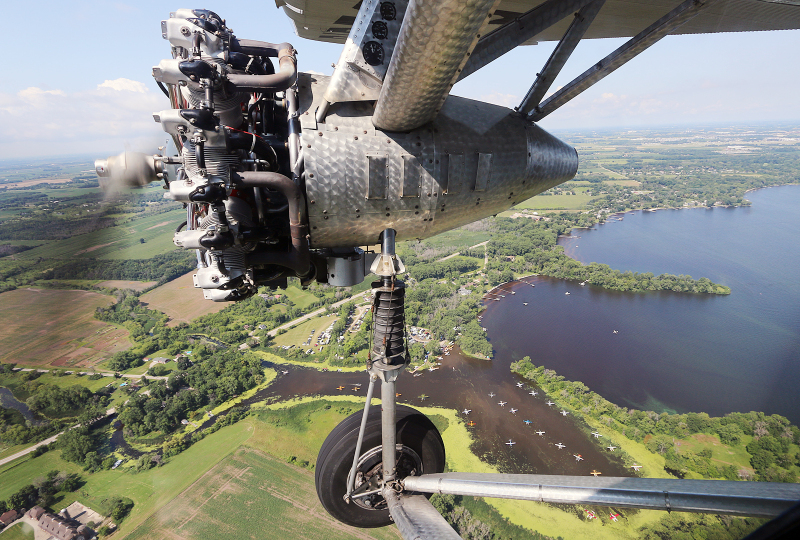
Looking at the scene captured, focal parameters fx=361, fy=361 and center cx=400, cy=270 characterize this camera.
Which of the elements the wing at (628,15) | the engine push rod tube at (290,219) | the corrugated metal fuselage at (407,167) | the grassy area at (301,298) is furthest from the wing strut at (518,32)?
the grassy area at (301,298)

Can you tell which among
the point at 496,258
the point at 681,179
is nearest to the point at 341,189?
the point at 496,258

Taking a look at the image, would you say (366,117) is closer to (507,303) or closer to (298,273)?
(298,273)

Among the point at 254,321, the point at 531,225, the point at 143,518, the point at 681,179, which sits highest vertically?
the point at 681,179

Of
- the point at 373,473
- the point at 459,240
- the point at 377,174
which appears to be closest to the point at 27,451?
the point at 373,473

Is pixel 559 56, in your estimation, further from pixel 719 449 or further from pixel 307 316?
pixel 307 316

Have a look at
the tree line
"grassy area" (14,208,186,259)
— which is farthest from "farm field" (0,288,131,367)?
the tree line

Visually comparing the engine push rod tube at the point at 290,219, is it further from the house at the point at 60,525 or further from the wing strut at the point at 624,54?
the house at the point at 60,525
